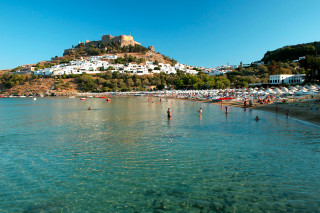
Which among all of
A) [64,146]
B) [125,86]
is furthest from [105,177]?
[125,86]

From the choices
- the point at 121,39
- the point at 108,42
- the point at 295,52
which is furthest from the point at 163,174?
the point at 108,42

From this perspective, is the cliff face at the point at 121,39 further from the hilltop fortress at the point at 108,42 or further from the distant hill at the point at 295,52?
the distant hill at the point at 295,52

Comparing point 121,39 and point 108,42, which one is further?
point 108,42

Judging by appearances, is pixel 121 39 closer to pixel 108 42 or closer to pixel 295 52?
pixel 108 42

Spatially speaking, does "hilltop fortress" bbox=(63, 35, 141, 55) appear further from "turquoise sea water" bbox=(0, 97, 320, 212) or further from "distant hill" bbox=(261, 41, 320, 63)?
"turquoise sea water" bbox=(0, 97, 320, 212)

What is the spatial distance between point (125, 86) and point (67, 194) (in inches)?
4259

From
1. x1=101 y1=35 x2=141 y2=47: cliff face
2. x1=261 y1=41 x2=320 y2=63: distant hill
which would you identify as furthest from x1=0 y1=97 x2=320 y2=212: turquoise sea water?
x1=101 y1=35 x2=141 y2=47: cliff face

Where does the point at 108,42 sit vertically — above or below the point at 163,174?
above

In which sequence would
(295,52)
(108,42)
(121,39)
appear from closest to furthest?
(295,52), (121,39), (108,42)

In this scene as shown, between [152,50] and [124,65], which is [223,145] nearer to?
[124,65]

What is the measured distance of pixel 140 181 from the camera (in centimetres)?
913

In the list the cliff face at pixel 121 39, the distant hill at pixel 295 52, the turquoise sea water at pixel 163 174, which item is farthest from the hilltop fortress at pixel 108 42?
the turquoise sea water at pixel 163 174

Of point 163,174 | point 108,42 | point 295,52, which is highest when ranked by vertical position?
point 108,42

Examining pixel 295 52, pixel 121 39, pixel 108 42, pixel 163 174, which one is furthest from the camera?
pixel 108 42
